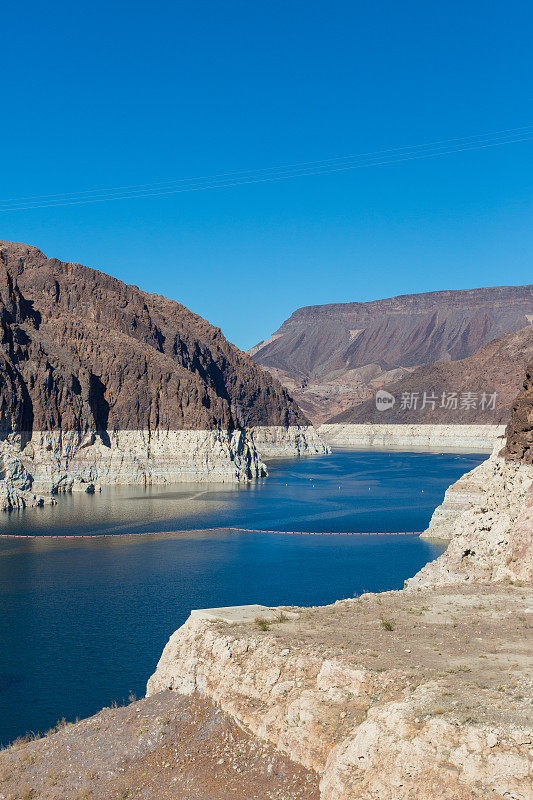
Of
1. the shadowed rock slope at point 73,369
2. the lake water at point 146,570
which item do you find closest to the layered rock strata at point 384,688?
the lake water at point 146,570

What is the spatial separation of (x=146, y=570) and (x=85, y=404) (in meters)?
81.3

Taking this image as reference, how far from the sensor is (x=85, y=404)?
14575cm

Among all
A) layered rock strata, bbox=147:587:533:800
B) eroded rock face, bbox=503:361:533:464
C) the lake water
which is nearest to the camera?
layered rock strata, bbox=147:587:533:800

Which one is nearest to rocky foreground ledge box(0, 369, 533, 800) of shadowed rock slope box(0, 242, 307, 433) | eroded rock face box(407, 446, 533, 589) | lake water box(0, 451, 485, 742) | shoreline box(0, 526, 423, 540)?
eroded rock face box(407, 446, 533, 589)

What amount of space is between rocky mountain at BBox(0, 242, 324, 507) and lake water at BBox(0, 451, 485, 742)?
9249mm

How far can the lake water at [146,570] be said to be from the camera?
39634 mm

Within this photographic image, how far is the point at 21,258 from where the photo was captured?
189m

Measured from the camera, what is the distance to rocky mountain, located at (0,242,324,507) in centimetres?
13112

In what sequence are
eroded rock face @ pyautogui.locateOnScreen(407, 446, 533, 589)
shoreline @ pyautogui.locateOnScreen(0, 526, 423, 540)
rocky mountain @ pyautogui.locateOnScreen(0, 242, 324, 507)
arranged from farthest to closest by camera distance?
rocky mountain @ pyautogui.locateOnScreen(0, 242, 324, 507)
shoreline @ pyautogui.locateOnScreen(0, 526, 423, 540)
eroded rock face @ pyautogui.locateOnScreen(407, 446, 533, 589)

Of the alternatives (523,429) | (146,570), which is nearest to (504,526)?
(523,429)

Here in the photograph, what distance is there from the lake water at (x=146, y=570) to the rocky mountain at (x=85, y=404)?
9249 millimetres

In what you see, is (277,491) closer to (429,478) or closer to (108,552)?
(429,478)

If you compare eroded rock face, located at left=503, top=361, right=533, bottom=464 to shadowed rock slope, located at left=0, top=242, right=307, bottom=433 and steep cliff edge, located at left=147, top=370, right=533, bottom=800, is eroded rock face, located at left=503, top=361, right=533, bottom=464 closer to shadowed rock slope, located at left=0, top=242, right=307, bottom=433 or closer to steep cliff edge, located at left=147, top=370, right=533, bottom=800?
steep cliff edge, located at left=147, top=370, right=533, bottom=800

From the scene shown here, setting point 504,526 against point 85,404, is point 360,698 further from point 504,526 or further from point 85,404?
point 85,404
